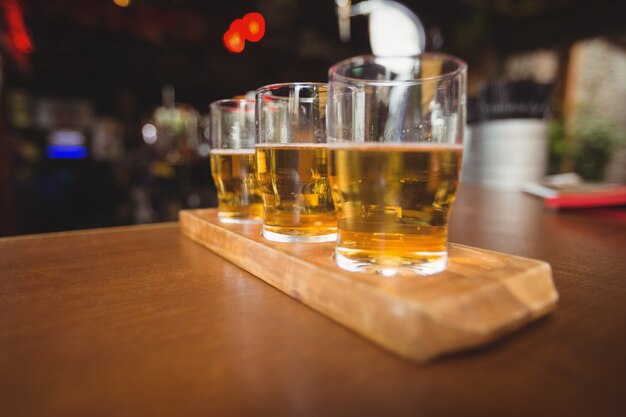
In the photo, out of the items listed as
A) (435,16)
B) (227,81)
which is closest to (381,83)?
(227,81)

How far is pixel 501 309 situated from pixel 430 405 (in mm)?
158

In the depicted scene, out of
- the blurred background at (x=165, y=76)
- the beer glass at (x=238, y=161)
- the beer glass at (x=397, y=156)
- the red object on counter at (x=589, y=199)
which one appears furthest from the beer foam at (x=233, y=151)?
the blurred background at (x=165, y=76)

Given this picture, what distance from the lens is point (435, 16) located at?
5914 millimetres

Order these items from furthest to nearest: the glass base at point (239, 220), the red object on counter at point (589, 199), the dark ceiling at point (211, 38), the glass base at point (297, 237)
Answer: the dark ceiling at point (211, 38) < the red object on counter at point (589, 199) < the glass base at point (239, 220) < the glass base at point (297, 237)

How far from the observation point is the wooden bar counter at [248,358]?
31 centimetres

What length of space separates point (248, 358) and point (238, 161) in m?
0.64

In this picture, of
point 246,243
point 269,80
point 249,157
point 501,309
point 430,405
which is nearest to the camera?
point 430,405

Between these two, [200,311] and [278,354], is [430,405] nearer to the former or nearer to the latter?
[278,354]

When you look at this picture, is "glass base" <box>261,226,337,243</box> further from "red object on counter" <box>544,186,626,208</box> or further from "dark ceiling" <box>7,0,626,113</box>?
"dark ceiling" <box>7,0,626,113</box>

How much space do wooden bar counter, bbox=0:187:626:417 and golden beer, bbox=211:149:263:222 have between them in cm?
30

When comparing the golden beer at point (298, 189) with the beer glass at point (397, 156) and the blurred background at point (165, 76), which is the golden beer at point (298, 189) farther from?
the blurred background at point (165, 76)

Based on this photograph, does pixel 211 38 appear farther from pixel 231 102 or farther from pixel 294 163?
pixel 294 163

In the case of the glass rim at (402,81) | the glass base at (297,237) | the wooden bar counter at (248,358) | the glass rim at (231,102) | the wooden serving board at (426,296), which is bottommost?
the wooden bar counter at (248,358)

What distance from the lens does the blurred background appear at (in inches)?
184
